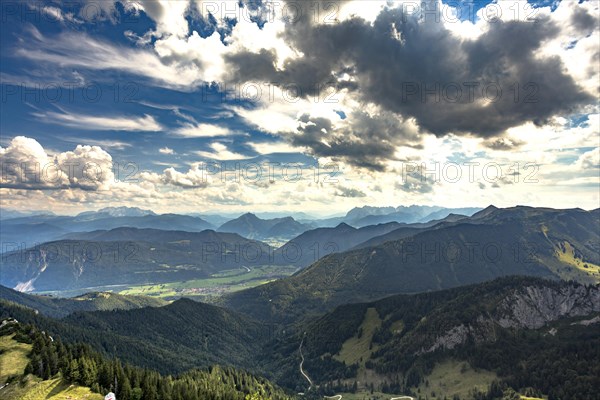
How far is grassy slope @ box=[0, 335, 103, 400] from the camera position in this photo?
121m

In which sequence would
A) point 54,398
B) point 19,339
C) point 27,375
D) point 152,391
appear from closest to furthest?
point 54,398 < point 27,375 < point 152,391 < point 19,339

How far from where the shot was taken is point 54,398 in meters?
120

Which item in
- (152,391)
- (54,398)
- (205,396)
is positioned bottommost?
(205,396)

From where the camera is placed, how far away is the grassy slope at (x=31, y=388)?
12088cm

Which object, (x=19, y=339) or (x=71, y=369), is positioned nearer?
(x=71, y=369)

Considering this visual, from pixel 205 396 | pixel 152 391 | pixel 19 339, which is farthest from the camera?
pixel 205 396

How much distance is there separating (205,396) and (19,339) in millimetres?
91655

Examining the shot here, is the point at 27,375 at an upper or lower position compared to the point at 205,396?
upper

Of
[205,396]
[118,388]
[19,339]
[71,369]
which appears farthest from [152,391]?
[19,339]

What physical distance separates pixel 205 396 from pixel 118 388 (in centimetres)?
5439

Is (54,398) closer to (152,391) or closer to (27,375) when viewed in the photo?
(27,375)

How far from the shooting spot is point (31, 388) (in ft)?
409

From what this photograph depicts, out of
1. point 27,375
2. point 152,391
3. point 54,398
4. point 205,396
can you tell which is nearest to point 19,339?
point 27,375

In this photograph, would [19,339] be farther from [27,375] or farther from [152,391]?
[152,391]
